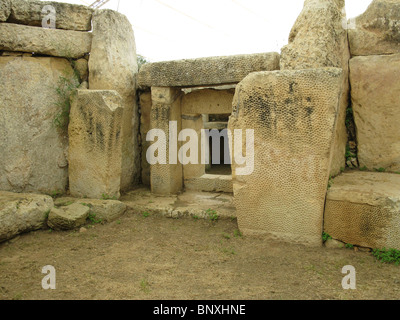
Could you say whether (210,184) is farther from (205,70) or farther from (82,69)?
(82,69)

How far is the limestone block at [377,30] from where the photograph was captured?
336 cm

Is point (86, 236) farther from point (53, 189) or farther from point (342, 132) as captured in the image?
point (342, 132)

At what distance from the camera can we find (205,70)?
4.05 m

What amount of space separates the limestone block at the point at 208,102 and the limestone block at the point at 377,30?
1.60 meters

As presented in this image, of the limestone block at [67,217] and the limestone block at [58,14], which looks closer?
the limestone block at [67,217]

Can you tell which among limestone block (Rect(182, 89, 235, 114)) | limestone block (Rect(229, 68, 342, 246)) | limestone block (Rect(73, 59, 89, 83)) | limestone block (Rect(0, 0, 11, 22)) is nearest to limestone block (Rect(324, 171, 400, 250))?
limestone block (Rect(229, 68, 342, 246))

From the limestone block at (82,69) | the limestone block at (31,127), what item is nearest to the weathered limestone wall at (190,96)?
the limestone block at (82,69)

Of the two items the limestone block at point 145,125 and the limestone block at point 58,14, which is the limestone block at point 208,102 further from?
the limestone block at point 58,14

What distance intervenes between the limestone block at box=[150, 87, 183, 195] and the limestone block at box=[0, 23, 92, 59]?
1016 mm

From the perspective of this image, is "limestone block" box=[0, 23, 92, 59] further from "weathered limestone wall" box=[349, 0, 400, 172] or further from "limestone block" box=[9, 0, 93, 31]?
"weathered limestone wall" box=[349, 0, 400, 172]

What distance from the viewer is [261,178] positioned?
3.03 meters

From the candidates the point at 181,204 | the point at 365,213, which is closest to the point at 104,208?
the point at 181,204

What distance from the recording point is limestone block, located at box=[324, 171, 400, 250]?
104 inches

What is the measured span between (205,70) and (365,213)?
235cm
